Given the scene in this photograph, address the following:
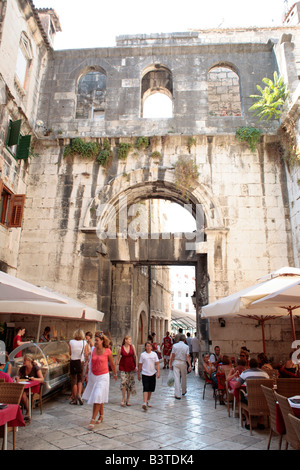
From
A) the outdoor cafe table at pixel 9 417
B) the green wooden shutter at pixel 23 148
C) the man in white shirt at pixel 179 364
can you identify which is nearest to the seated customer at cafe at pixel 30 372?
the outdoor cafe table at pixel 9 417

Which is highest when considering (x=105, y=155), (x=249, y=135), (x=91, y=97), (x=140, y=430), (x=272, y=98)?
→ (x=91, y=97)

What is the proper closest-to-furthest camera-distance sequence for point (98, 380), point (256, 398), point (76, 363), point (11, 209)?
1. point (256, 398)
2. point (98, 380)
3. point (76, 363)
4. point (11, 209)

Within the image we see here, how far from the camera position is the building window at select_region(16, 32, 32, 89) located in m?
10.7

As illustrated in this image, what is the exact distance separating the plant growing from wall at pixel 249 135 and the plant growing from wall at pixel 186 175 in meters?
1.71

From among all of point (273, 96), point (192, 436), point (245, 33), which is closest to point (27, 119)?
point (273, 96)

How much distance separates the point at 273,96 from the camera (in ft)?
33.4

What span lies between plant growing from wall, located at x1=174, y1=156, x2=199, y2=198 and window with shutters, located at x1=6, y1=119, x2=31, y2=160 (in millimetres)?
4714

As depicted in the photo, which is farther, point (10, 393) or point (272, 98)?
point (272, 98)

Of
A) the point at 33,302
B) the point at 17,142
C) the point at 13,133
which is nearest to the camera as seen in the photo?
the point at 33,302

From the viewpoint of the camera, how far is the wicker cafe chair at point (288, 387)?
450 cm

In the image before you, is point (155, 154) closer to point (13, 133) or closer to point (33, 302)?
point (13, 133)

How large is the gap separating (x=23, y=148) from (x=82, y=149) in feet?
5.97

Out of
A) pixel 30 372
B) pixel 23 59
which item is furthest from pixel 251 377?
pixel 23 59

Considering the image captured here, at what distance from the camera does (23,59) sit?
11.1m
